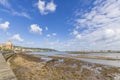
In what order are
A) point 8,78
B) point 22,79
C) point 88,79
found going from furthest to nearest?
1. point 88,79
2. point 22,79
3. point 8,78

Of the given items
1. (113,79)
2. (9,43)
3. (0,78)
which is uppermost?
(9,43)

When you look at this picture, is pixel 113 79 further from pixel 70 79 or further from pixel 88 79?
pixel 70 79

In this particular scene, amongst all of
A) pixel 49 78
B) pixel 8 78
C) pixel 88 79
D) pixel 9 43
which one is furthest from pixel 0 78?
pixel 9 43

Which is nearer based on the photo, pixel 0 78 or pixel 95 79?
pixel 0 78

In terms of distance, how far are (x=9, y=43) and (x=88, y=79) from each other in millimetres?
158740

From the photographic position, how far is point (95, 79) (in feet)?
42.9

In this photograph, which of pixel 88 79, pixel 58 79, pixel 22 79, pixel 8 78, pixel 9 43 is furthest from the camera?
pixel 9 43

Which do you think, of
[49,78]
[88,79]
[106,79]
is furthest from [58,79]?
[106,79]

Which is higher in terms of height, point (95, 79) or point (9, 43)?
point (9, 43)

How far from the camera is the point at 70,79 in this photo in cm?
1234

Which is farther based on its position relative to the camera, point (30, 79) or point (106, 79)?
point (106, 79)

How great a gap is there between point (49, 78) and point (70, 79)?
5.76 feet

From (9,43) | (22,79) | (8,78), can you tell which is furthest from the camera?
(9,43)

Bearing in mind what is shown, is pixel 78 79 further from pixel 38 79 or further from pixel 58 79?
pixel 38 79
